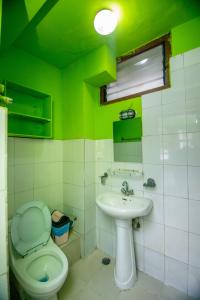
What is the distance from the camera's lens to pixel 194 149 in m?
1.33

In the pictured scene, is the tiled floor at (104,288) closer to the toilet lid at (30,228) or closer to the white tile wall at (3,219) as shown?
the toilet lid at (30,228)

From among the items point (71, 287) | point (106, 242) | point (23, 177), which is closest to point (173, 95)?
point (23, 177)

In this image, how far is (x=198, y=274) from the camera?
4.36 ft

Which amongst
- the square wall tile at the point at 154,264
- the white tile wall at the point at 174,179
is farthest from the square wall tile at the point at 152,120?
the square wall tile at the point at 154,264

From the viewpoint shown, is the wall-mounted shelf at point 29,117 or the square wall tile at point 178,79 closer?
the square wall tile at point 178,79

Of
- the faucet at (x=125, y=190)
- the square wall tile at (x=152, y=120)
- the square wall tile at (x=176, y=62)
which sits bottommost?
the faucet at (x=125, y=190)

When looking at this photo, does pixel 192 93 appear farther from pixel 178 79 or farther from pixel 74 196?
pixel 74 196

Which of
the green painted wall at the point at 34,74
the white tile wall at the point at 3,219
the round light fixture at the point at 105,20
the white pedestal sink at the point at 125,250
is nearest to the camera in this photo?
the white tile wall at the point at 3,219

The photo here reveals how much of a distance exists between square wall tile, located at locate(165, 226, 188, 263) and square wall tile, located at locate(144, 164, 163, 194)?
0.38 meters

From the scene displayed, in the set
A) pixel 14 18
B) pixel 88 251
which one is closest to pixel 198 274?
pixel 88 251

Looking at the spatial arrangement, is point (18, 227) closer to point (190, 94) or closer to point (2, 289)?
point (2, 289)

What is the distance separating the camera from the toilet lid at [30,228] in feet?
4.54

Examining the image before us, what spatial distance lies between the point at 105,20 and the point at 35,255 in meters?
2.15

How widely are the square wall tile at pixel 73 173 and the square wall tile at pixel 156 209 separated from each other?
814 millimetres
